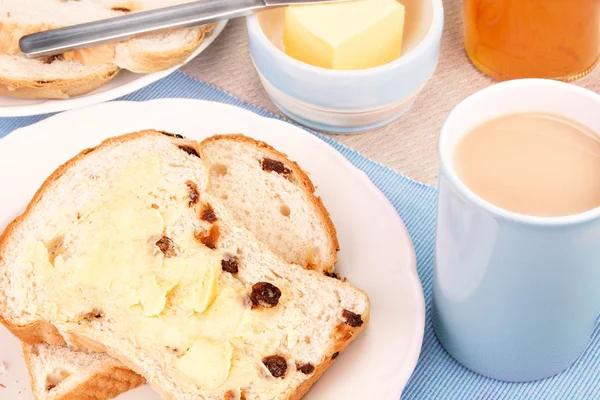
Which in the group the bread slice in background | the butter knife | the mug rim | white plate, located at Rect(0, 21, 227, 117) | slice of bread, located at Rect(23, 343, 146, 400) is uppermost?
the mug rim

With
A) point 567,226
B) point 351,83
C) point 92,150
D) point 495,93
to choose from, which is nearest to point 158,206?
point 92,150

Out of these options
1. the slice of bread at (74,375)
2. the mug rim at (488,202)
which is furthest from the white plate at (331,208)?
the mug rim at (488,202)

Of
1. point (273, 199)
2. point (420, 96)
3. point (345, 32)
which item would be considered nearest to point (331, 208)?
point (273, 199)

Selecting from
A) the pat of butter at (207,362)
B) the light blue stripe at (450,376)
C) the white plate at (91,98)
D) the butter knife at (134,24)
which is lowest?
the light blue stripe at (450,376)

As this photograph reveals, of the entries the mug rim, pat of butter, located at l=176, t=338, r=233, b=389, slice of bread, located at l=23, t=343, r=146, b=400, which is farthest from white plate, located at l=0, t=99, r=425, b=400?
the mug rim

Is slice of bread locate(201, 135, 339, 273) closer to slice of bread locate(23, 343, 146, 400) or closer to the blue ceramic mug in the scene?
the blue ceramic mug

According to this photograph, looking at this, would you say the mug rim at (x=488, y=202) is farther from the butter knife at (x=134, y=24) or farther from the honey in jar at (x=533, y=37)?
the butter knife at (x=134, y=24)

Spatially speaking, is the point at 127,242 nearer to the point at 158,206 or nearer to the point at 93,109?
the point at 158,206
